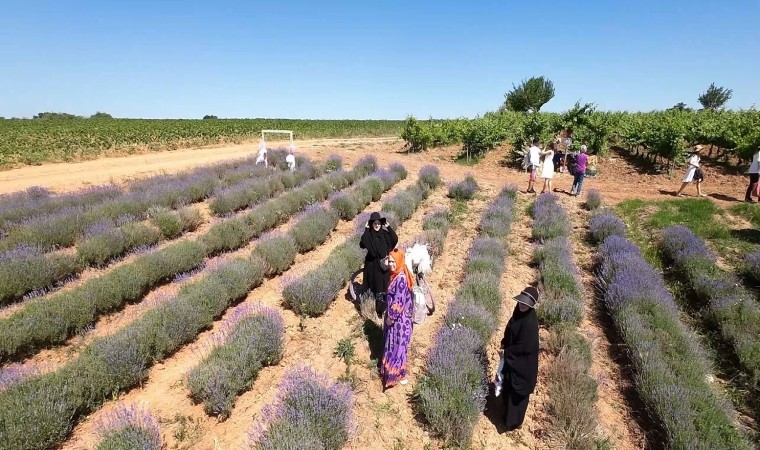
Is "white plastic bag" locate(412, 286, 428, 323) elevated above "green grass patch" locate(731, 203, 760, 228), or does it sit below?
above

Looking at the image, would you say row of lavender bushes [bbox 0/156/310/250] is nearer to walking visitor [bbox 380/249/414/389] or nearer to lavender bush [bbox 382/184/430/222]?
lavender bush [bbox 382/184/430/222]

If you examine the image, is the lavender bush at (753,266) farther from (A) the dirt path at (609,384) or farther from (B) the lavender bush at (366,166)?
(B) the lavender bush at (366,166)

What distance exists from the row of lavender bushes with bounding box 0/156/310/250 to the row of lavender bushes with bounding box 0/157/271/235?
0.53ft

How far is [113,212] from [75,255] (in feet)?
9.13

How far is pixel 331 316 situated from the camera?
6.05 m

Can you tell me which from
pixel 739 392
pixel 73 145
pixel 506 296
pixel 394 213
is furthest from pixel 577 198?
pixel 73 145

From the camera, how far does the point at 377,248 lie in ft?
18.1

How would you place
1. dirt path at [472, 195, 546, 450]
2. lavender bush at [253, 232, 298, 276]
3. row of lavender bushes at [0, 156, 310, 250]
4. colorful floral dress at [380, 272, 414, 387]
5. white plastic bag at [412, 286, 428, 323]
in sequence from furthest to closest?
row of lavender bushes at [0, 156, 310, 250], lavender bush at [253, 232, 298, 276], white plastic bag at [412, 286, 428, 323], colorful floral dress at [380, 272, 414, 387], dirt path at [472, 195, 546, 450]

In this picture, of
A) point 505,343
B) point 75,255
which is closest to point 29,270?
point 75,255

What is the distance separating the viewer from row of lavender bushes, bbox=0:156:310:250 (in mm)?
7934

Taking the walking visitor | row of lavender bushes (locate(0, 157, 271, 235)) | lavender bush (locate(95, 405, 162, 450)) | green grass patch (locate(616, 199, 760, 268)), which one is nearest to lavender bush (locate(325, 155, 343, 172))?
row of lavender bushes (locate(0, 157, 271, 235))

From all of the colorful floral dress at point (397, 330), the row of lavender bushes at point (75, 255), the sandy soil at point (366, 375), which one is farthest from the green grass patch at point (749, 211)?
the row of lavender bushes at point (75, 255)

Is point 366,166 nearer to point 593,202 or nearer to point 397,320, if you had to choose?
point 593,202

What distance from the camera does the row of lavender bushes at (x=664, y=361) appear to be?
3539 mm
